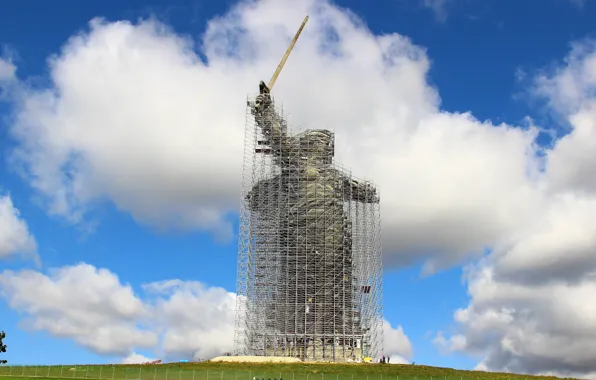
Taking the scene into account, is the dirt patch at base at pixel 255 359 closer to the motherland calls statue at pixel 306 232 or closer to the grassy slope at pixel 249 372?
the grassy slope at pixel 249 372

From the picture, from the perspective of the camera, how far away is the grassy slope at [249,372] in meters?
65.7

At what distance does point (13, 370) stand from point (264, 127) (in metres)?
49.1

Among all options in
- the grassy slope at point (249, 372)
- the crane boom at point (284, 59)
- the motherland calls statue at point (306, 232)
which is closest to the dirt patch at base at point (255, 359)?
the grassy slope at point (249, 372)

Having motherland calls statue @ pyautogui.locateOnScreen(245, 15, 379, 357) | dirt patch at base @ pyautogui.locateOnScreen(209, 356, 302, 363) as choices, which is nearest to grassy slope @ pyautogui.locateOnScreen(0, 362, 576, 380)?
dirt patch at base @ pyautogui.locateOnScreen(209, 356, 302, 363)

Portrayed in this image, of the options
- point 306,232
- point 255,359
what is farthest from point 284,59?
point 255,359

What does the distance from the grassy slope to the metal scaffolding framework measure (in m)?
15.5

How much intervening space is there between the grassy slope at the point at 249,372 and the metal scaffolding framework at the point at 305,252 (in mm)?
15527

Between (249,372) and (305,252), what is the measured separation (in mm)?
29414

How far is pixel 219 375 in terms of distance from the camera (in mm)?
66812

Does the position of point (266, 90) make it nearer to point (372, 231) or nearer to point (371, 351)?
point (372, 231)

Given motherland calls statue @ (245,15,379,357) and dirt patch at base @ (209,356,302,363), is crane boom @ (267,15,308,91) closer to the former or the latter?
motherland calls statue @ (245,15,379,357)

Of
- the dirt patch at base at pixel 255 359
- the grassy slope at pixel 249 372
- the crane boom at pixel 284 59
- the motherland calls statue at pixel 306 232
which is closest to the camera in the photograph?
the grassy slope at pixel 249 372

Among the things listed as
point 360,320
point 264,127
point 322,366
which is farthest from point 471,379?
point 264,127

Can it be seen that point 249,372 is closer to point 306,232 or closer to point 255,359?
point 255,359
